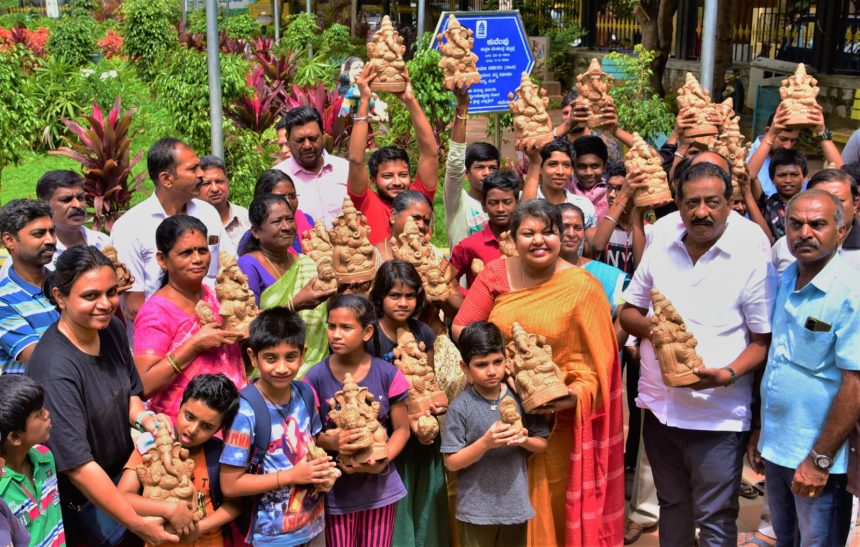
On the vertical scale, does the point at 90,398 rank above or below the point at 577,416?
above

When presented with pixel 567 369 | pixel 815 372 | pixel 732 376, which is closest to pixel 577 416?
pixel 567 369

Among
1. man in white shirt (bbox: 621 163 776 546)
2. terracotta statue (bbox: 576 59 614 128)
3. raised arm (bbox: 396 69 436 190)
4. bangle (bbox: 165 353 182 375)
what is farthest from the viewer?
terracotta statue (bbox: 576 59 614 128)

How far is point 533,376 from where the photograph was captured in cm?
367

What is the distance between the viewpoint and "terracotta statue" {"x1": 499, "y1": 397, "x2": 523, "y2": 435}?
3.59 metres

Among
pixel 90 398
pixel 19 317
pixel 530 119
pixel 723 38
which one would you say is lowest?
pixel 90 398

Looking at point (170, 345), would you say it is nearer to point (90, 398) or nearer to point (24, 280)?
point (90, 398)

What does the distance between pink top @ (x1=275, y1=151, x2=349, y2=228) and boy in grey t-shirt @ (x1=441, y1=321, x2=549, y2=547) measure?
201cm

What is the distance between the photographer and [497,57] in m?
7.86

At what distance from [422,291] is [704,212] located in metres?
1.23

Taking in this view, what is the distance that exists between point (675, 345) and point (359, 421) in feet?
4.18

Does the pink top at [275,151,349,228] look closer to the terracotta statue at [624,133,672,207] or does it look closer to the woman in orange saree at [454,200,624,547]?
the woman in orange saree at [454,200,624,547]

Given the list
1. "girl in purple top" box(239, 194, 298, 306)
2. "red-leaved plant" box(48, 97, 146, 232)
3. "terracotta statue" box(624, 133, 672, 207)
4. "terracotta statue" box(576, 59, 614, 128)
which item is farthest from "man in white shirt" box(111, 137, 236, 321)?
"red-leaved plant" box(48, 97, 146, 232)

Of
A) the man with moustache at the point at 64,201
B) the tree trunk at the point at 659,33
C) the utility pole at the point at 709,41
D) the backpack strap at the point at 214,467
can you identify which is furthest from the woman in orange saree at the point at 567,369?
the tree trunk at the point at 659,33

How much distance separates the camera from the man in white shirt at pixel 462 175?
5.29 meters
